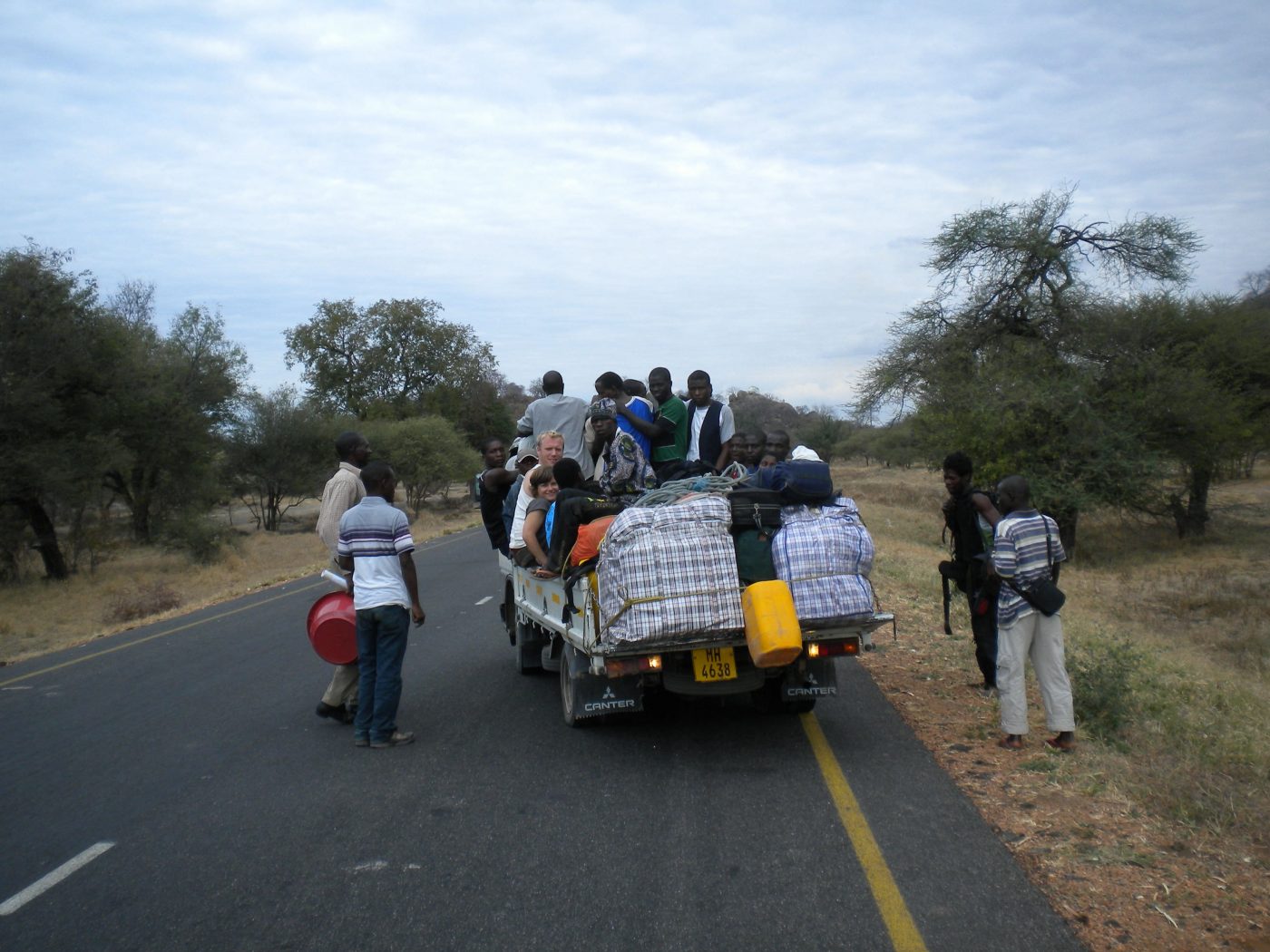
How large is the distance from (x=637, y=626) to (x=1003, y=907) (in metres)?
2.34

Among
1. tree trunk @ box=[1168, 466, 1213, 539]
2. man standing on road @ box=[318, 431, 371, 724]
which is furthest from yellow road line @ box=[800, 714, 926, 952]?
tree trunk @ box=[1168, 466, 1213, 539]

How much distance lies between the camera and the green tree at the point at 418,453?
52.0m

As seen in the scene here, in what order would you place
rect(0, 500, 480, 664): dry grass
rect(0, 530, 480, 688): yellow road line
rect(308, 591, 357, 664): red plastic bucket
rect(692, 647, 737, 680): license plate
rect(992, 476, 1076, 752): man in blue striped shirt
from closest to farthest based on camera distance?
rect(692, 647, 737, 680): license plate
rect(992, 476, 1076, 752): man in blue striped shirt
rect(308, 591, 357, 664): red plastic bucket
rect(0, 530, 480, 688): yellow road line
rect(0, 500, 480, 664): dry grass

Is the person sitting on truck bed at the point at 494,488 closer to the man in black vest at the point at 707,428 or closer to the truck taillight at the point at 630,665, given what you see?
the man in black vest at the point at 707,428

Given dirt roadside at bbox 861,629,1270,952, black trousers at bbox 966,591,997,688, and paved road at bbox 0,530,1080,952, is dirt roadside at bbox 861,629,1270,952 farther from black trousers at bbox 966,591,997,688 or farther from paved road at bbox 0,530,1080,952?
black trousers at bbox 966,591,997,688

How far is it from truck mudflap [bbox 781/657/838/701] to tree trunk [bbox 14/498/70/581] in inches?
987

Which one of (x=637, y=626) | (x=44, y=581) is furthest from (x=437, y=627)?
(x=44, y=581)

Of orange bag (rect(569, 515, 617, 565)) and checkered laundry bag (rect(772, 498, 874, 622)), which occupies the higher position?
orange bag (rect(569, 515, 617, 565))

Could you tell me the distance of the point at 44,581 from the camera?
28.2 meters

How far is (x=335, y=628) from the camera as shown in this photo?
7414 millimetres

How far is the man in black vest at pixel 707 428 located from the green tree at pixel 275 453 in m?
40.2

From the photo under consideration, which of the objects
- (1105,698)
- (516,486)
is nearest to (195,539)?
(516,486)

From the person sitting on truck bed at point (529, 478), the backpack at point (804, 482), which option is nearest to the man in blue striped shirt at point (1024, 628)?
the backpack at point (804, 482)

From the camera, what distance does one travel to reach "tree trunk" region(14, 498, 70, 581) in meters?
27.0
